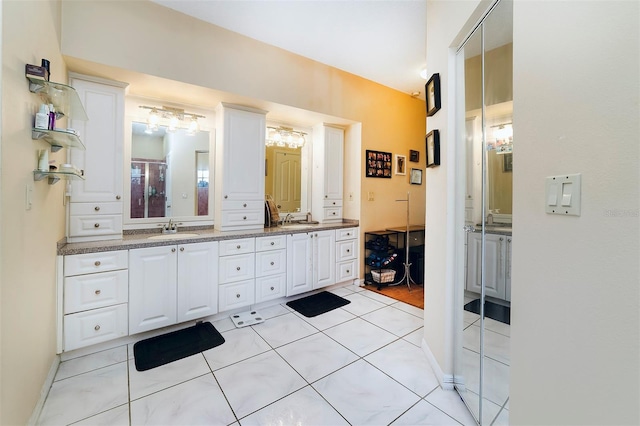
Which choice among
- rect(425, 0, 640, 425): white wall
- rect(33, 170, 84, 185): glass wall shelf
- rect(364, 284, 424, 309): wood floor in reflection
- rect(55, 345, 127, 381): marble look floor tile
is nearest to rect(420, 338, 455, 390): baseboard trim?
rect(425, 0, 640, 425): white wall

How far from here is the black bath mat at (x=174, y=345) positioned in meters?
2.03

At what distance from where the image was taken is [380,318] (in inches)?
109

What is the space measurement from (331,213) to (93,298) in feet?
8.80

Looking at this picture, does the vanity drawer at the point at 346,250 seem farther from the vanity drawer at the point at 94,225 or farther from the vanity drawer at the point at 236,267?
the vanity drawer at the point at 94,225

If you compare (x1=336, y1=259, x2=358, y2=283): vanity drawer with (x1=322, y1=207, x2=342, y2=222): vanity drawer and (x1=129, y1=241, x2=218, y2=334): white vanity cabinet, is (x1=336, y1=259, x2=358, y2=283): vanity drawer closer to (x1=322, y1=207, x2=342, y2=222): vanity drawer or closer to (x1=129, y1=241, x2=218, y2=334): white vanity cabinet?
(x1=322, y1=207, x2=342, y2=222): vanity drawer

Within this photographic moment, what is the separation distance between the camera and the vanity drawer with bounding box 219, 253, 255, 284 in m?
2.70

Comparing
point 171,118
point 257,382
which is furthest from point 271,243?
point 171,118

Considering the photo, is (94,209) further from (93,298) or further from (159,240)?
(93,298)

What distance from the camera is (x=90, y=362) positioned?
2.00 metres

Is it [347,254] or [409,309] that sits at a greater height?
[347,254]

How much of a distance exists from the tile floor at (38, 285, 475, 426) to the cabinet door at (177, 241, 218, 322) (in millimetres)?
376

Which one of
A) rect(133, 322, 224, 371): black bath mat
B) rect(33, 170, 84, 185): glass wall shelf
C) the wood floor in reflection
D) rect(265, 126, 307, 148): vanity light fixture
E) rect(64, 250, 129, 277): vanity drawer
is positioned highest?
rect(265, 126, 307, 148): vanity light fixture

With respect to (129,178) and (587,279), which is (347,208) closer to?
(129,178)

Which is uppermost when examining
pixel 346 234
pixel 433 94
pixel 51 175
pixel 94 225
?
pixel 433 94
